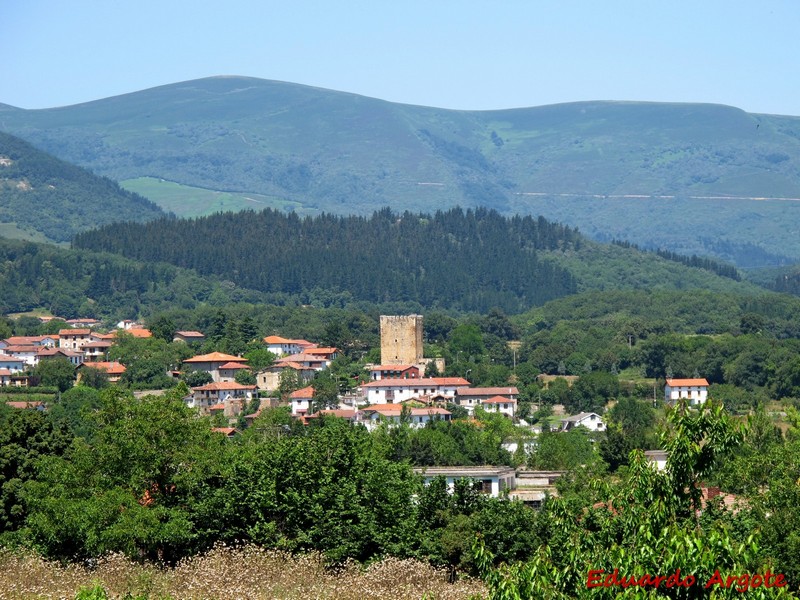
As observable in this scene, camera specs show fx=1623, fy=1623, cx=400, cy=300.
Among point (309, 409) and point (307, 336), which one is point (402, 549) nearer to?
point (309, 409)

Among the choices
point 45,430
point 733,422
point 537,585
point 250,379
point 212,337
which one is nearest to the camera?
point 537,585

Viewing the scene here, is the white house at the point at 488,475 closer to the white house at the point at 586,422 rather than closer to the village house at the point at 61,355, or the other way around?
the white house at the point at 586,422

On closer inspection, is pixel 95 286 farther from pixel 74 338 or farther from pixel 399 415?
pixel 399 415

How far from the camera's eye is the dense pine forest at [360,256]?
579 ft

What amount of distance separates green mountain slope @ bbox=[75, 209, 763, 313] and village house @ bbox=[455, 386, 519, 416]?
7631 cm

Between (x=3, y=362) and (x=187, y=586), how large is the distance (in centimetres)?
8188

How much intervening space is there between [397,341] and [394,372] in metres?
7.52

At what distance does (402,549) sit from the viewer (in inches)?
1296

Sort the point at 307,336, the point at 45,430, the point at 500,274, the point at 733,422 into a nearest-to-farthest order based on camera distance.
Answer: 1. the point at 733,422
2. the point at 45,430
3. the point at 307,336
4. the point at 500,274

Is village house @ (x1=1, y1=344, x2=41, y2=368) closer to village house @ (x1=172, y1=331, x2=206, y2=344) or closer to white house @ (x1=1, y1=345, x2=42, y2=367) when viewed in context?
white house @ (x1=1, y1=345, x2=42, y2=367)

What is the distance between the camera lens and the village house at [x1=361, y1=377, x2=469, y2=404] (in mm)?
95125

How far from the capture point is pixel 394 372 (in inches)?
4013

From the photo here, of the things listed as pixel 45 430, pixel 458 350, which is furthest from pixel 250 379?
pixel 45 430

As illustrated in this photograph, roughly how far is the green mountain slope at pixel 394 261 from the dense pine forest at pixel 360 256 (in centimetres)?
15
